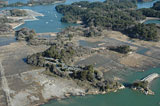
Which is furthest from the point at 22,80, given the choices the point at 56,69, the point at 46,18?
the point at 46,18

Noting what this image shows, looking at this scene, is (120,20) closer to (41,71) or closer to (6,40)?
(6,40)

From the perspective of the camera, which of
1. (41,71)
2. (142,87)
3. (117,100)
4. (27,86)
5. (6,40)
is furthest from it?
(6,40)

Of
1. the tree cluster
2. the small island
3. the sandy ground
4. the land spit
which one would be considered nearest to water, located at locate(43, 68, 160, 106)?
the small island

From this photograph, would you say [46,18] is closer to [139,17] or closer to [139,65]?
[139,17]

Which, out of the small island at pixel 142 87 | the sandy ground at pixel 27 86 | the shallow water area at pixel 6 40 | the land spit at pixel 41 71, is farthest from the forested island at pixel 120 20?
the sandy ground at pixel 27 86

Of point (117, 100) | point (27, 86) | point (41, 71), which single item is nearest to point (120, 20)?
point (41, 71)

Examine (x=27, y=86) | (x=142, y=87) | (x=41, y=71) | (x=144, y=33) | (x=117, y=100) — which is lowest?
(x=117, y=100)

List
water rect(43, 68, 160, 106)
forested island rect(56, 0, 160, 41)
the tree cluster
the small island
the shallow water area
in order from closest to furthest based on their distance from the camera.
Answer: water rect(43, 68, 160, 106), the small island, the shallow water area, the tree cluster, forested island rect(56, 0, 160, 41)

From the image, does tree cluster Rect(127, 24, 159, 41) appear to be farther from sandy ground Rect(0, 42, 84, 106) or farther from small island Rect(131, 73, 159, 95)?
sandy ground Rect(0, 42, 84, 106)

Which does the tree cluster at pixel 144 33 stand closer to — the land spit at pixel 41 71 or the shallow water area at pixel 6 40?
the land spit at pixel 41 71

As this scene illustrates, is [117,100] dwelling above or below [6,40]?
below

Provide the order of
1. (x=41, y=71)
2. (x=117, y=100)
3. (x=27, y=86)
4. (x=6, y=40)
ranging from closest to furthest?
1. (x=117, y=100)
2. (x=27, y=86)
3. (x=41, y=71)
4. (x=6, y=40)
